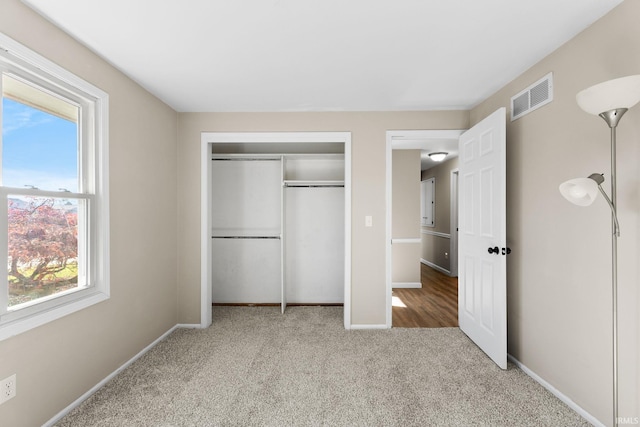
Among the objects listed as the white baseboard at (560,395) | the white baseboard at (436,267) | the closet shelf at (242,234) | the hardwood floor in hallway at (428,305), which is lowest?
the hardwood floor in hallway at (428,305)

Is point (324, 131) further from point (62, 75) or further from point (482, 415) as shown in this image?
point (482, 415)

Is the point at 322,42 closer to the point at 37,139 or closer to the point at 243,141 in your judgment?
the point at 243,141

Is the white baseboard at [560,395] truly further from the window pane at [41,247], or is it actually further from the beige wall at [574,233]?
the window pane at [41,247]

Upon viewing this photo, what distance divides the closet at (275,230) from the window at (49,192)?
191cm

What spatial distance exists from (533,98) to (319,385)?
8.89 feet

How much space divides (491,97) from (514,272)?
166cm

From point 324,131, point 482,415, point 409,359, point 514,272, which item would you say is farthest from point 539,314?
point 324,131

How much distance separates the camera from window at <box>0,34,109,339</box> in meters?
1.59

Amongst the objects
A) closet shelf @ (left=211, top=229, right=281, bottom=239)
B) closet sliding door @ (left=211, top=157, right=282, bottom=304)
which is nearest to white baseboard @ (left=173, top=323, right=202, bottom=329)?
closet sliding door @ (left=211, top=157, right=282, bottom=304)

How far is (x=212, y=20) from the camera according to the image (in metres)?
1.75

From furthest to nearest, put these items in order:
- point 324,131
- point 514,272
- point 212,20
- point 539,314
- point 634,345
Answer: point 324,131 < point 514,272 < point 539,314 < point 212,20 < point 634,345

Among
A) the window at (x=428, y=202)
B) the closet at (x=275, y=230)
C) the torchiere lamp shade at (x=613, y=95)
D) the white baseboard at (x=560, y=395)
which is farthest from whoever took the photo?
the window at (x=428, y=202)

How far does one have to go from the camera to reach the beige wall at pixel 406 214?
5.00 m

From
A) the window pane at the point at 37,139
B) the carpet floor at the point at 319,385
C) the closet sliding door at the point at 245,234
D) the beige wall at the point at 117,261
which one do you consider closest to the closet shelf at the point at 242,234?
the closet sliding door at the point at 245,234
